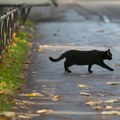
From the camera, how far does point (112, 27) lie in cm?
2727

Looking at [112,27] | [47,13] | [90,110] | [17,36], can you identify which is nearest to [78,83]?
[90,110]

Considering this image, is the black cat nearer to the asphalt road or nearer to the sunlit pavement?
the sunlit pavement

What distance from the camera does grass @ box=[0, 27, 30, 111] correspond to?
9.85m

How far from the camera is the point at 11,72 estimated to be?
12.4 meters

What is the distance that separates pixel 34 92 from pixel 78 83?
4.41 feet

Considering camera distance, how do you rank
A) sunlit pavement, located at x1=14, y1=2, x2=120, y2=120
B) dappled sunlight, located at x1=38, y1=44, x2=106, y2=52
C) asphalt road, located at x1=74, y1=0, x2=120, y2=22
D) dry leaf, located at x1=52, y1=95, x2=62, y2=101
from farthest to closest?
asphalt road, located at x1=74, y1=0, x2=120, y2=22 < dappled sunlight, located at x1=38, y1=44, x2=106, y2=52 < dry leaf, located at x1=52, y1=95, x2=62, y2=101 < sunlit pavement, located at x1=14, y1=2, x2=120, y2=120

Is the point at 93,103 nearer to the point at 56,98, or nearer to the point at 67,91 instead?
the point at 56,98

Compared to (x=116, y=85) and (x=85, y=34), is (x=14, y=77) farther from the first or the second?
(x=85, y=34)

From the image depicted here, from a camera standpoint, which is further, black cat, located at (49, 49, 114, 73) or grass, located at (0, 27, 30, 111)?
A: black cat, located at (49, 49, 114, 73)

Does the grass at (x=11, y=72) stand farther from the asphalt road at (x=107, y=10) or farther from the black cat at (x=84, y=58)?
the asphalt road at (x=107, y=10)

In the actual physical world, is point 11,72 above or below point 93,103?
below

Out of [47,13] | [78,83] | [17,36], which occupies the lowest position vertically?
[47,13]

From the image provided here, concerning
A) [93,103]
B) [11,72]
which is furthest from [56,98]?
[11,72]

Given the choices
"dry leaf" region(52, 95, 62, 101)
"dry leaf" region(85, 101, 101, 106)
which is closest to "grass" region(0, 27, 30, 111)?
"dry leaf" region(52, 95, 62, 101)
